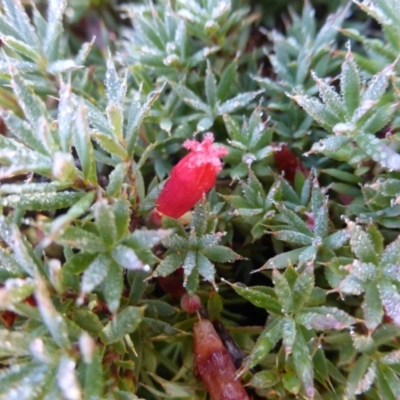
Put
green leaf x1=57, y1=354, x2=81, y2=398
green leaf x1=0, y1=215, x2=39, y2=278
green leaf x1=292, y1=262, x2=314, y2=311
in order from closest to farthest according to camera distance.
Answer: green leaf x1=57, y1=354, x2=81, y2=398 < green leaf x1=0, y1=215, x2=39, y2=278 < green leaf x1=292, y1=262, x2=314, y2=311

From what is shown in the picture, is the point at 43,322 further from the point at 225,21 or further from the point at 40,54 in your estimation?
the point at 225,21

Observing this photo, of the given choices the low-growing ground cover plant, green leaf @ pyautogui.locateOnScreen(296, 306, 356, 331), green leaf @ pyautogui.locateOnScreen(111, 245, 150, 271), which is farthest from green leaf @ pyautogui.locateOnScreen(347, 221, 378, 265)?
green leaf @ pyautogui.locateOnScreen(111, 245, 150, 271)

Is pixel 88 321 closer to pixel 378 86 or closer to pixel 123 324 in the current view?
pixel 123 324

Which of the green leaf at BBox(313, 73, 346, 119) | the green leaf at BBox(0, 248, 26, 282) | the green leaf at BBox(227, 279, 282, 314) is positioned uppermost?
the green leaf at BBox(313, 73, 346, 119)

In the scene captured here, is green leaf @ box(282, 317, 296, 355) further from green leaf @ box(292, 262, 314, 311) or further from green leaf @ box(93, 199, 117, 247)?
green leaf @ box(93, 199, 117, 247)

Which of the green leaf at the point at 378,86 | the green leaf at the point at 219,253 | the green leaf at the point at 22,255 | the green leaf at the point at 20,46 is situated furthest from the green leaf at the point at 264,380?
the green leaf at the point at 20,46

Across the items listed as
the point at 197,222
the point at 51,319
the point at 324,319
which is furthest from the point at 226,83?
the point at 51,319

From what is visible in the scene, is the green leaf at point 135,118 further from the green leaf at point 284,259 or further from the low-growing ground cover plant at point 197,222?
the green leaf at point 284,259
